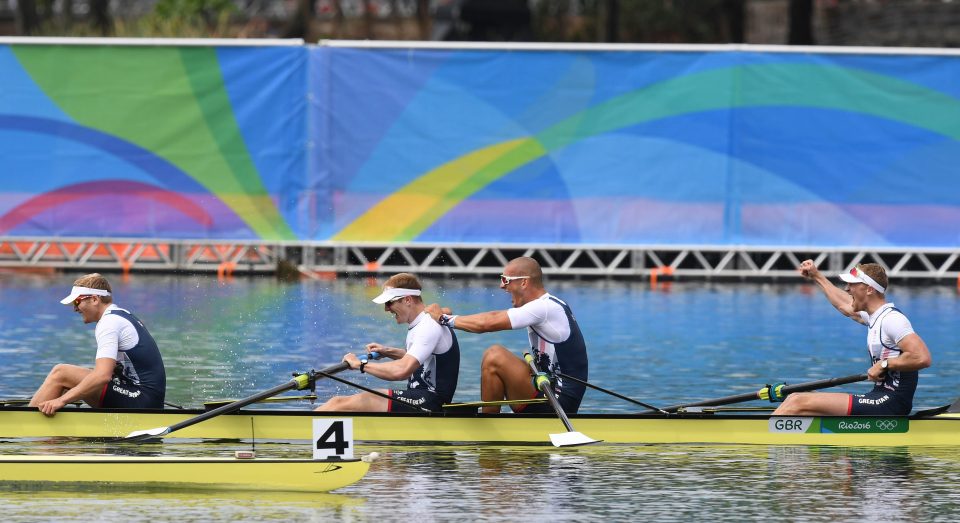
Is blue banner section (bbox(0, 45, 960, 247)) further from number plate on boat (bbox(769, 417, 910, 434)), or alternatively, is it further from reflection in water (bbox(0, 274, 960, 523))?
number plate on boat (bbox(769, 417, 910, 434))

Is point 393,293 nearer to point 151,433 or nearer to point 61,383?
point 151,433

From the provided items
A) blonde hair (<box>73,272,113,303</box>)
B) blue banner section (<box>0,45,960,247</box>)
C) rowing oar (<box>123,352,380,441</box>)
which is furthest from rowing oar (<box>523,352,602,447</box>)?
blue banner section (<box>0,45,960,247</box>)

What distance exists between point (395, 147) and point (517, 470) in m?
15.4

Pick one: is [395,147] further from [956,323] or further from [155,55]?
[956,323]

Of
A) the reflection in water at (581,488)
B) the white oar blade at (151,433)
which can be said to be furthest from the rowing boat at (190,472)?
the white oar blade at (151,433)

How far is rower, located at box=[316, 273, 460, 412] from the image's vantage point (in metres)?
14.1

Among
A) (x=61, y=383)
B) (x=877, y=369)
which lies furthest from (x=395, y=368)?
(x=877, y=369)

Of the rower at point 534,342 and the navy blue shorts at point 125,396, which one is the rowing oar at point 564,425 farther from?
the navy blue shorts at point 125,396

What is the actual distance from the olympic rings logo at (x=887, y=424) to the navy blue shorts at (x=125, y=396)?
632 centimetres

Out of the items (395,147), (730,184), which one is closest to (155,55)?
(395,147)

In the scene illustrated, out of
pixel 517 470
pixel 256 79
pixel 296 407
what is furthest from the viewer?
pixel 256 79

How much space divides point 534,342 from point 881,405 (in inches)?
122

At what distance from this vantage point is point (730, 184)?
28.4 metres

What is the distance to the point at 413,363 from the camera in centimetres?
1407
